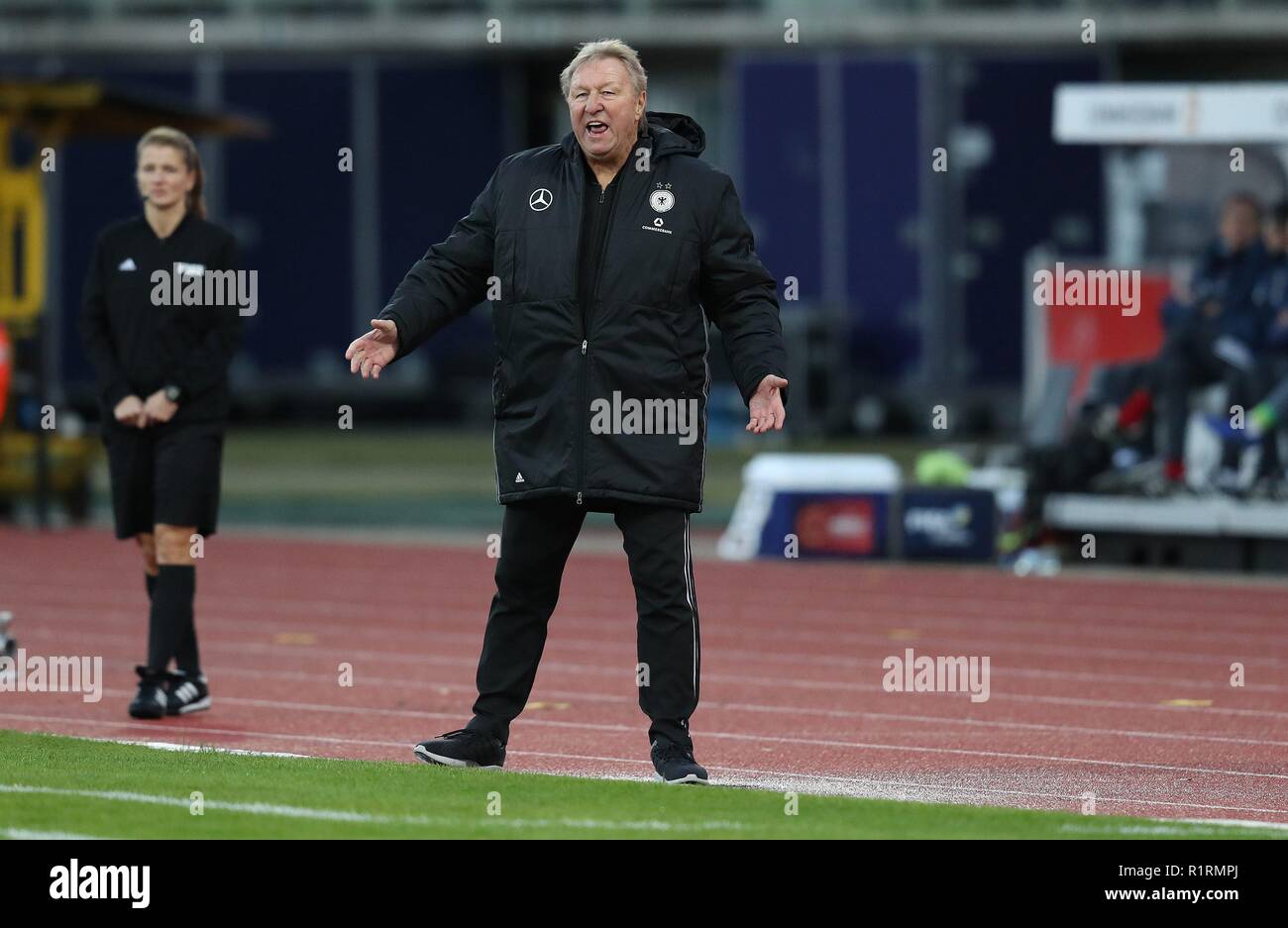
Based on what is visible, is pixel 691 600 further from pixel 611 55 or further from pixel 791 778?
pixel 611 55

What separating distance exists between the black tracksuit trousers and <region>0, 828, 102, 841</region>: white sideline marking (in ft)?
4.98

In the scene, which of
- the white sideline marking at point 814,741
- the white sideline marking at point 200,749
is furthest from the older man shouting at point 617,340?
the white sideline marking at point 814,741

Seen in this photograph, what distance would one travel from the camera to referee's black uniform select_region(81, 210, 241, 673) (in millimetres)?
8680

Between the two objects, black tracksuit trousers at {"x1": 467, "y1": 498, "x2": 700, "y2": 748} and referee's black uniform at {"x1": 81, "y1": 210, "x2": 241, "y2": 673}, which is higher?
referee's black uniform at {"x1": 81, "y1": 210, "x2": 241, "y2": 673}

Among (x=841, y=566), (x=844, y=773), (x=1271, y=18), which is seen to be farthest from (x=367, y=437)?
(x=844, y=773)

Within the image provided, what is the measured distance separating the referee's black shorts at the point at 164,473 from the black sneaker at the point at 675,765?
2.50 metres

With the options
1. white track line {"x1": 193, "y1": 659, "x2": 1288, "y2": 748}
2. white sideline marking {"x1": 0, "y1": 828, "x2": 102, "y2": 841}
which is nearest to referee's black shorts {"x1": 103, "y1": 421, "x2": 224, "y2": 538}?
white track line {"x1": 193, "y1": 659, "x2": 1288, "y2": 748}

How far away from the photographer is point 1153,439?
16.7 meters

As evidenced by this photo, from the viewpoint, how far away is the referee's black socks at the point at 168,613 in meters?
8.80

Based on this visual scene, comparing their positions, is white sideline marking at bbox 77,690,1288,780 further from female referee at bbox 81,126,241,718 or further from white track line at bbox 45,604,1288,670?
white track line at bbox 45,604,1288,670

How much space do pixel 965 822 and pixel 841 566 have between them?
9.93m

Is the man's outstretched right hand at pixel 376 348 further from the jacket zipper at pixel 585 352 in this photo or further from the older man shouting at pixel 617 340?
the jacket zipper at pixel 585 352

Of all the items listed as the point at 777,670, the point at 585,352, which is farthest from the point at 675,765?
the point at 777,670
